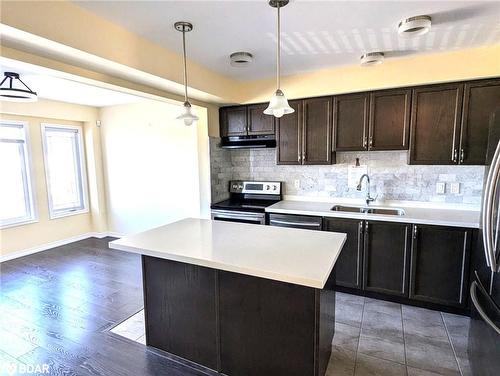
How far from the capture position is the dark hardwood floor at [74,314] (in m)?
2.06

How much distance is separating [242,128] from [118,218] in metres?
3.18

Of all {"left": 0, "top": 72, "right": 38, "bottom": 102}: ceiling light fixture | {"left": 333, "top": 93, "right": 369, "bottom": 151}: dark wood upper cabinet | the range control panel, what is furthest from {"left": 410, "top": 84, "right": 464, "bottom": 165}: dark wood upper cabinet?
{"left": 0, "top": 72, "right": 38, "bottom": 102}: ceiling light fixture

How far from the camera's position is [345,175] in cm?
353

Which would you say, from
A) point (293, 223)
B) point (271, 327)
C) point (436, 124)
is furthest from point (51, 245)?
point (436, 124)

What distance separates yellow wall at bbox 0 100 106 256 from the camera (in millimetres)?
4254

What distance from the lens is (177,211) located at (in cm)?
467

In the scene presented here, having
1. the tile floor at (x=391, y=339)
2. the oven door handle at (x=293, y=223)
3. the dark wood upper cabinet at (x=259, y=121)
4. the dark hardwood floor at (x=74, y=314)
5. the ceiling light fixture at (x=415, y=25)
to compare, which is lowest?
the tile floor at (x=391, y=339)

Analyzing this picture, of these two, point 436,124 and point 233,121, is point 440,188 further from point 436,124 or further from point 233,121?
point 233,121

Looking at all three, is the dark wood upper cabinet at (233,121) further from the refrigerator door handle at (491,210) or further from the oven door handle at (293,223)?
the refrigerator door handle at (491,210)

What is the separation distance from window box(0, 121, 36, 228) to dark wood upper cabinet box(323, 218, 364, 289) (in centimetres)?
466

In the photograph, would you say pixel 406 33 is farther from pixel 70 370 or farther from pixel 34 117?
pixel 34 117

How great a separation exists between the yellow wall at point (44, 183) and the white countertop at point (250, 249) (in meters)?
3.48

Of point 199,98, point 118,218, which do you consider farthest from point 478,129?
point 118,218

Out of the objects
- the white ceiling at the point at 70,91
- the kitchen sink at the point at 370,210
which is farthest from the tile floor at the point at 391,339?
the white ceiling at the point at 70,91
